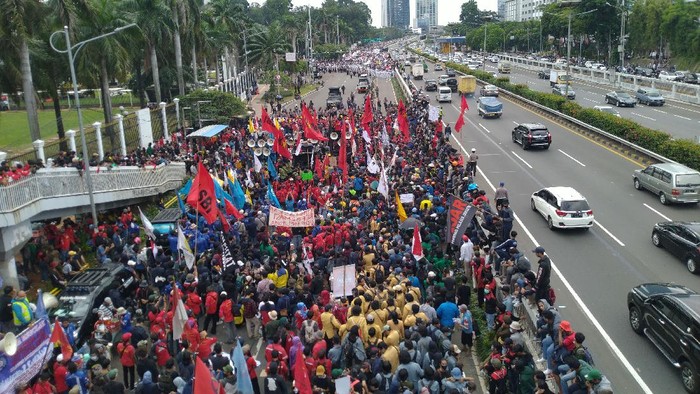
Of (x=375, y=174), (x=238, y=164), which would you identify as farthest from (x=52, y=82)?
(x=375, y=174)

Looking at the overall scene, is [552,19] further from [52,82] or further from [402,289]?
[402,289]

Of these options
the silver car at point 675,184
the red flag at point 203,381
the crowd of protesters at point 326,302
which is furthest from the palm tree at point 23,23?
the silver car at point 675,184

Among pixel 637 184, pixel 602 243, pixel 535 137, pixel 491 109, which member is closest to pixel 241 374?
pixel 602 243

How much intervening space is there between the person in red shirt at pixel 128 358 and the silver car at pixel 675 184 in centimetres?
1803

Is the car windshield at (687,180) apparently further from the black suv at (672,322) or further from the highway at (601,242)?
the black suv at (672,322)

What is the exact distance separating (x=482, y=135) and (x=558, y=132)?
4.60 meters

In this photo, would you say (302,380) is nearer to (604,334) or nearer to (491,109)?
(604,334)

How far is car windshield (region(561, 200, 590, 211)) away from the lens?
1866cm

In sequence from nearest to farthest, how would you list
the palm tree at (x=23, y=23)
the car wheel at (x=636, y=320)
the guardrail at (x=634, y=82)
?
the car wheel at (x=636, y=320) → the palm tree at (x=23, y=23) → the guardrail at (x=634, y=82)

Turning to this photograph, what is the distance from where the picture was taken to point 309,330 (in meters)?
10.8

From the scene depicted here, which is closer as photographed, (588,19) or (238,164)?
(238,164)

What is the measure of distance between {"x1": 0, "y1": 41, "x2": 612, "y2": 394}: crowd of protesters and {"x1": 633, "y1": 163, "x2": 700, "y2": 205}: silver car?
597cm

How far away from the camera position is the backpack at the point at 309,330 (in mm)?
10692

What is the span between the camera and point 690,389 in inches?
405
